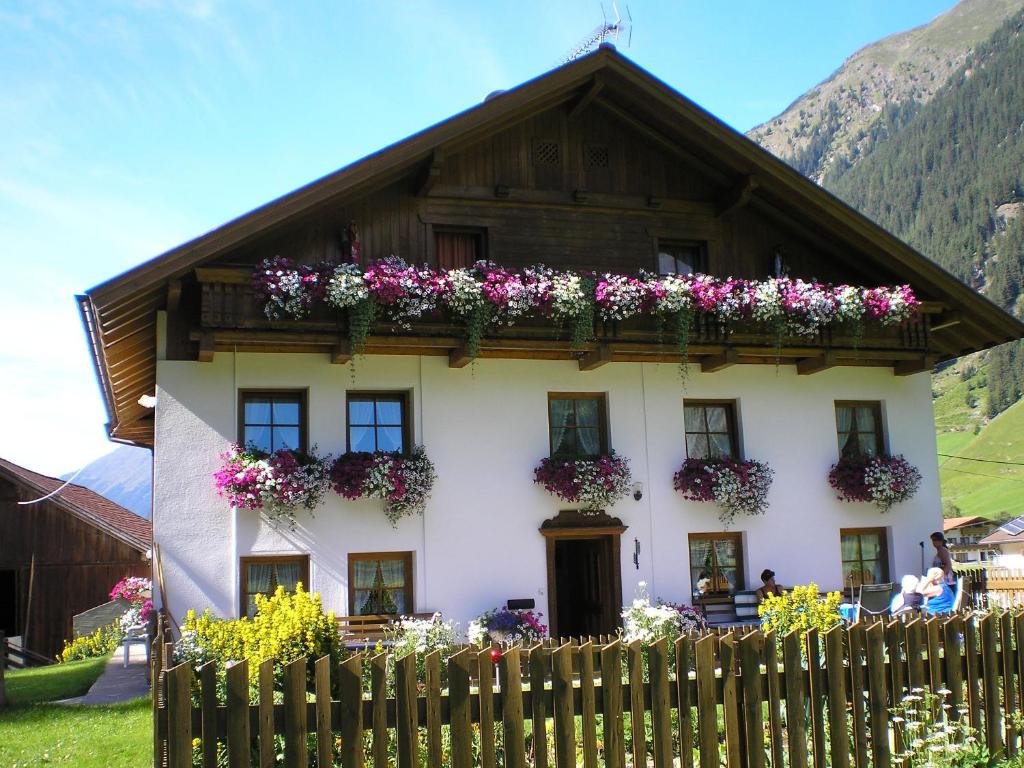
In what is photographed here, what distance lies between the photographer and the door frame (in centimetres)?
1389

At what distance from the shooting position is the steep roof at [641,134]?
1231cm

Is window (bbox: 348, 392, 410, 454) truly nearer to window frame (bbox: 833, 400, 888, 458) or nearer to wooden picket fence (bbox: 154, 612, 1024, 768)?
wooden picket fence (bbox: 154, 612, 1024, 768)

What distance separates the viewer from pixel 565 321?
13281 millimetres

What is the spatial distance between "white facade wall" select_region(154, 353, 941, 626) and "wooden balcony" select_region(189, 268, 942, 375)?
0.33 meters


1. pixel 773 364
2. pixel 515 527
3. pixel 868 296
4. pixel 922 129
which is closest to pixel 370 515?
pixel 515 527

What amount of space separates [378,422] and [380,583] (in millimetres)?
2070

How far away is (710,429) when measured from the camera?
15156 mm

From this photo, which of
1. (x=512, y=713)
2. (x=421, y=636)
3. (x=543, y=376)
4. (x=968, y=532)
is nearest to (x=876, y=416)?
(x=543, y=376)

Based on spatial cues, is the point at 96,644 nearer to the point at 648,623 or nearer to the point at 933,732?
the point at 648,623

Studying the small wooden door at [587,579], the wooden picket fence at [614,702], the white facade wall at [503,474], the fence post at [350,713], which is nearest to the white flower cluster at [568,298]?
the white facade wall at [503,474]

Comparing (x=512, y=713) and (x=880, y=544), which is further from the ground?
(x=880, y=544)

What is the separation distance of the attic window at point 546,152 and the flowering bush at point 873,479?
600cm

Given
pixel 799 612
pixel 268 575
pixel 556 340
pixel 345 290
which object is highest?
pixel 345 290

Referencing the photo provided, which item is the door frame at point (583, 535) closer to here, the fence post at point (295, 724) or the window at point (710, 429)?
the window at point (710, 429)
